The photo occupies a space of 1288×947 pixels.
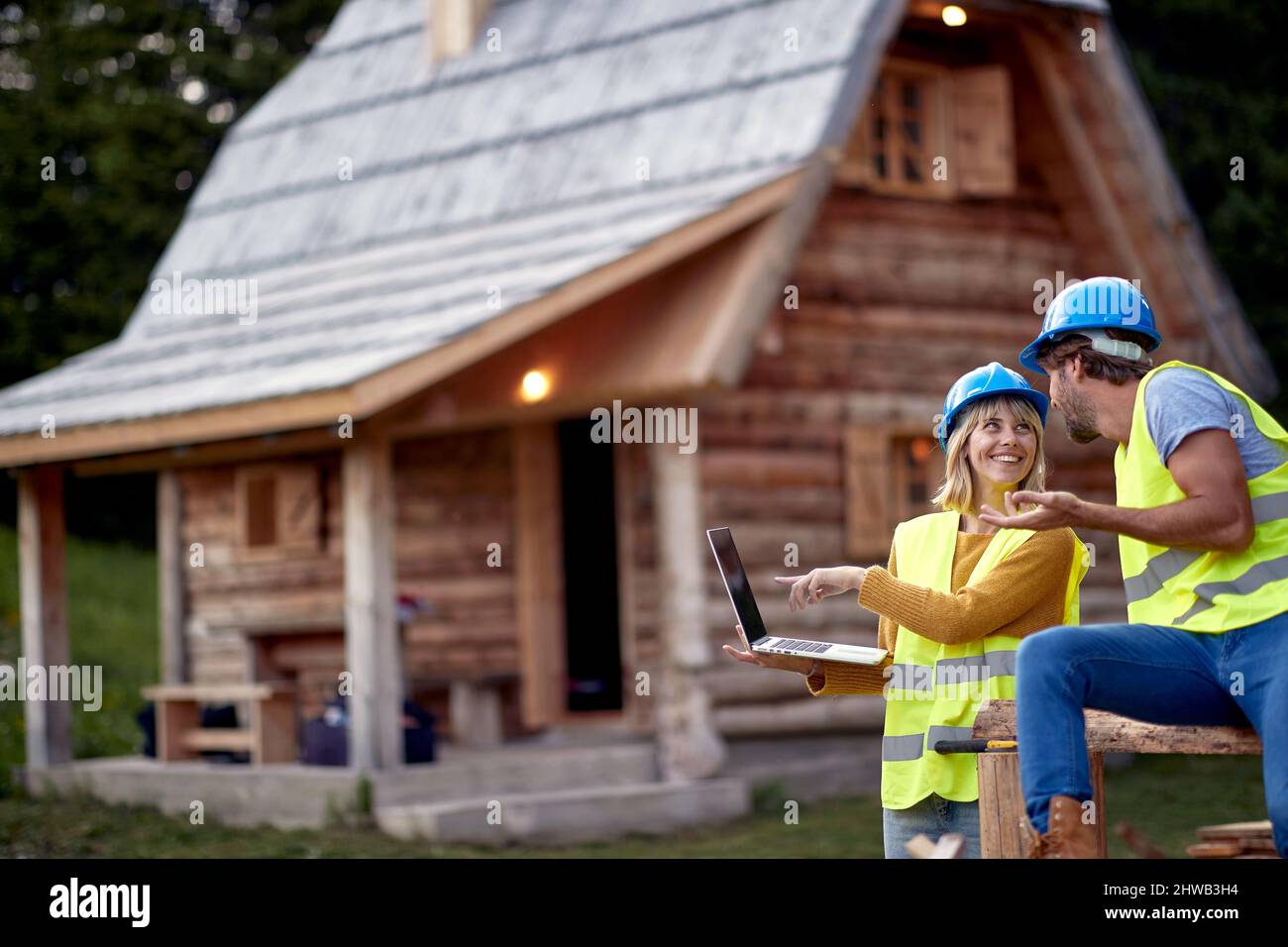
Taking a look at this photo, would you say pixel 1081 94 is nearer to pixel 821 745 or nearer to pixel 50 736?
pixel 821 745

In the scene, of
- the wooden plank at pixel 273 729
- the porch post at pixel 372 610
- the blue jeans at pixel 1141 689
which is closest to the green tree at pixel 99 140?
the wooden plank at pixel 273 729

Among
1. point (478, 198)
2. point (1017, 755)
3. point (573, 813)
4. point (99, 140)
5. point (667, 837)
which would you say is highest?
point (99, 140)

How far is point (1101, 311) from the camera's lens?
4.77 meters

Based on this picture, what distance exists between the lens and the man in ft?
14.1

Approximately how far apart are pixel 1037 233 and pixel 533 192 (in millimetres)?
4132

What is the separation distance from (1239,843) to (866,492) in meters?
7.99

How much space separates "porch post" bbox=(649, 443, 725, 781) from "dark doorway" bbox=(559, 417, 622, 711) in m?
2.49

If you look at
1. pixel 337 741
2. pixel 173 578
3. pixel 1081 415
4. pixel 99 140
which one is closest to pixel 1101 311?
pixel 1081 415

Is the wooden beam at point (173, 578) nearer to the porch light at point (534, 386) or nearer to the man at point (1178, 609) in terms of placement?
the porch light at point (534, 386)

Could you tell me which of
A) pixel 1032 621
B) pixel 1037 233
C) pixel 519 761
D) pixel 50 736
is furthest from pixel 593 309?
pixel 1032 621

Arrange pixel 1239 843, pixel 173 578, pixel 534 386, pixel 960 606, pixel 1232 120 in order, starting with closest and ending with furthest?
pixel 960 606, pixel 1239 843, pixel 534 386, pixel 173 578, pixel 1232 120

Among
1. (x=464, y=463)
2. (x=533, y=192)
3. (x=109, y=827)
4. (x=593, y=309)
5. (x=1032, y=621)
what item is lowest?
(x=109, y=827)

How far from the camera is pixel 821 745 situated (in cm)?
1460

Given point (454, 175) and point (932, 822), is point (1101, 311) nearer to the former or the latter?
point (932, 822)
